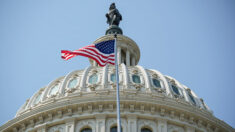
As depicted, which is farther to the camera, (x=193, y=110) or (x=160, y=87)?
(x=160, y=87)

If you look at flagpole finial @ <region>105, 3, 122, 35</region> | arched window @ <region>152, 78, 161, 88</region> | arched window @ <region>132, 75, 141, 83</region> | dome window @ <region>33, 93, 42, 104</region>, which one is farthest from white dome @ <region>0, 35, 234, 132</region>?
flagpole finial @ <region>105, 3, 122, 35</region>

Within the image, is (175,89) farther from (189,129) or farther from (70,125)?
(70,125)

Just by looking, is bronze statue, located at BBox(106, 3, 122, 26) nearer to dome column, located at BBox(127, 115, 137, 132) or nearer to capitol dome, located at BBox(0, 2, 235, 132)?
capitol dome, located at BBox(0, 2, 235, 132)

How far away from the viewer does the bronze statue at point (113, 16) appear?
68.3m

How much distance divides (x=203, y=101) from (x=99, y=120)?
48.2 ft

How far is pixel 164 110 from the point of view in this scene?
150 ft

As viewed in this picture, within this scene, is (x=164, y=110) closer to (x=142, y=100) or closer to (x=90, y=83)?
(x=142, y=100)

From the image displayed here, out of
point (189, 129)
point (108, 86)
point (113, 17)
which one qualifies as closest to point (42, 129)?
point (108, 86)

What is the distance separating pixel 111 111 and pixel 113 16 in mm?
25715

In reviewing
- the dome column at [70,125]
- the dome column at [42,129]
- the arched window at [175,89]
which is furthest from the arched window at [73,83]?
the arched window at [175,89]

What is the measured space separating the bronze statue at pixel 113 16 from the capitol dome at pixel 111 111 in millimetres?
18900

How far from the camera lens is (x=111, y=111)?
1763 inches

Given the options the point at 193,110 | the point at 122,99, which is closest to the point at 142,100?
the point at 122,99

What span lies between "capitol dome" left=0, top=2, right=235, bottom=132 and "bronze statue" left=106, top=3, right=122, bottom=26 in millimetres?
18900
